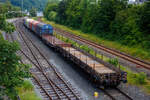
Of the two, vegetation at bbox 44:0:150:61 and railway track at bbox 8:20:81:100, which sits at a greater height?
vegetation at bbox 44:0:150:61

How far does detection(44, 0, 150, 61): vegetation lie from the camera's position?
25.6 metres

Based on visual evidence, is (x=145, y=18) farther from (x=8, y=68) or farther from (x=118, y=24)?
(x=8, y=68)

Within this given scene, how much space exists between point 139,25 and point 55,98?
19.6m

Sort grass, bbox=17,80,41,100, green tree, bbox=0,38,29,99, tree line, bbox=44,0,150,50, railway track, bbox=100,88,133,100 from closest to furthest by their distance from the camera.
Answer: green tree, bbox=0,38,29,99
grass, bbox=17,80,41,100
railway track, bbox=100,88,133,100
tree line, bbox=44,0,150,50

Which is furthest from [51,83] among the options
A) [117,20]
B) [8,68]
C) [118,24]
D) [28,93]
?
[117,20]

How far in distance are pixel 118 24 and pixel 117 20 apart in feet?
2.53

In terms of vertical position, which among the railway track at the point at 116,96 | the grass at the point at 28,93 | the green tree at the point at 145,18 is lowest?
the railway track at the point at 116,96

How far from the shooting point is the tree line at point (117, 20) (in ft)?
86.0

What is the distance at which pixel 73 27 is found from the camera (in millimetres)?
52281

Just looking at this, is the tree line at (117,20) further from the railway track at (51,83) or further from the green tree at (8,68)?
the green tree at (8,68)

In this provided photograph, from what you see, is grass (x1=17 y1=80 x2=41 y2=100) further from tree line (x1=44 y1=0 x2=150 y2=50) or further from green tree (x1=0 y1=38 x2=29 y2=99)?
tree line (x1=44 y1=0 x2=150 y2=50)

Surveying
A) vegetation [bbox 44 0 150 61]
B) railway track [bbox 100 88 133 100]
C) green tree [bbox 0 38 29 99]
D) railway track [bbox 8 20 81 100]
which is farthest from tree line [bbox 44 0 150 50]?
green tree [bbox 0 38 29 99]

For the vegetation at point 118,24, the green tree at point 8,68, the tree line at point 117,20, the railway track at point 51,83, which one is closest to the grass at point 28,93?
the railway track at point 51,83

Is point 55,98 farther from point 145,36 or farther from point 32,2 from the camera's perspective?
point 32,2
